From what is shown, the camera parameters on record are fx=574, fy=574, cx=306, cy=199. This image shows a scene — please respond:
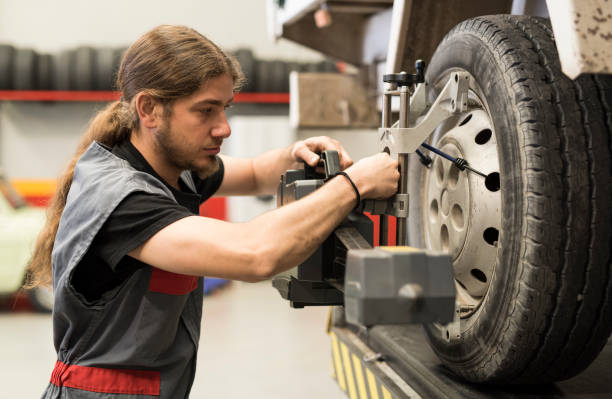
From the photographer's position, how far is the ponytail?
5.76 ft

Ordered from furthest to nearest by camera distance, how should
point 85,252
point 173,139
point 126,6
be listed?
point 126,6 < point 173,139 < point 85,252

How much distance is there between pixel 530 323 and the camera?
1300 millimetres

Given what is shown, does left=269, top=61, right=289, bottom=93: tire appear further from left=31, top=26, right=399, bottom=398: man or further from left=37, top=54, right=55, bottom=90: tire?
left=31, top=26, right=399, bottom=398: man

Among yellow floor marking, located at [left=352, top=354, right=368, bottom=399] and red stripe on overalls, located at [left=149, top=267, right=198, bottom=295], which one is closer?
red stripe on overalls, located at [left=149, top=267, right=198, bottom=295]

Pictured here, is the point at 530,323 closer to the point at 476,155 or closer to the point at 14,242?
the point at 476,155

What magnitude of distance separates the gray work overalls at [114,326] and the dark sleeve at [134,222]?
11cm

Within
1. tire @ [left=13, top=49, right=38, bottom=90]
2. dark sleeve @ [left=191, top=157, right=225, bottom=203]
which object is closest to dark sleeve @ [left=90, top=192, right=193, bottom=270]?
dark sleeve @ [left=191, top=157, right=225, bottom=203]

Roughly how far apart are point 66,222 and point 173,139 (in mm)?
363

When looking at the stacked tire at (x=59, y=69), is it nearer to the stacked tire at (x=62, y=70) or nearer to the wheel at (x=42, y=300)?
the stacked tire at (x=62, y=70)

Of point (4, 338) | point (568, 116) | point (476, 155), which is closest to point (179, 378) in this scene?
point (476, 155)

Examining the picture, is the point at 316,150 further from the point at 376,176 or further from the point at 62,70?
the point at 62,70

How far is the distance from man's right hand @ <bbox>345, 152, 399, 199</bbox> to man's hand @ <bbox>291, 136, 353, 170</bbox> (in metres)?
0.35

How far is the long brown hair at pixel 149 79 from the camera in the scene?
1.59 meters

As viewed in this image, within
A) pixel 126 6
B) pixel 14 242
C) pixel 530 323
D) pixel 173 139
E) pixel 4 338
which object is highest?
pixel 126 6
